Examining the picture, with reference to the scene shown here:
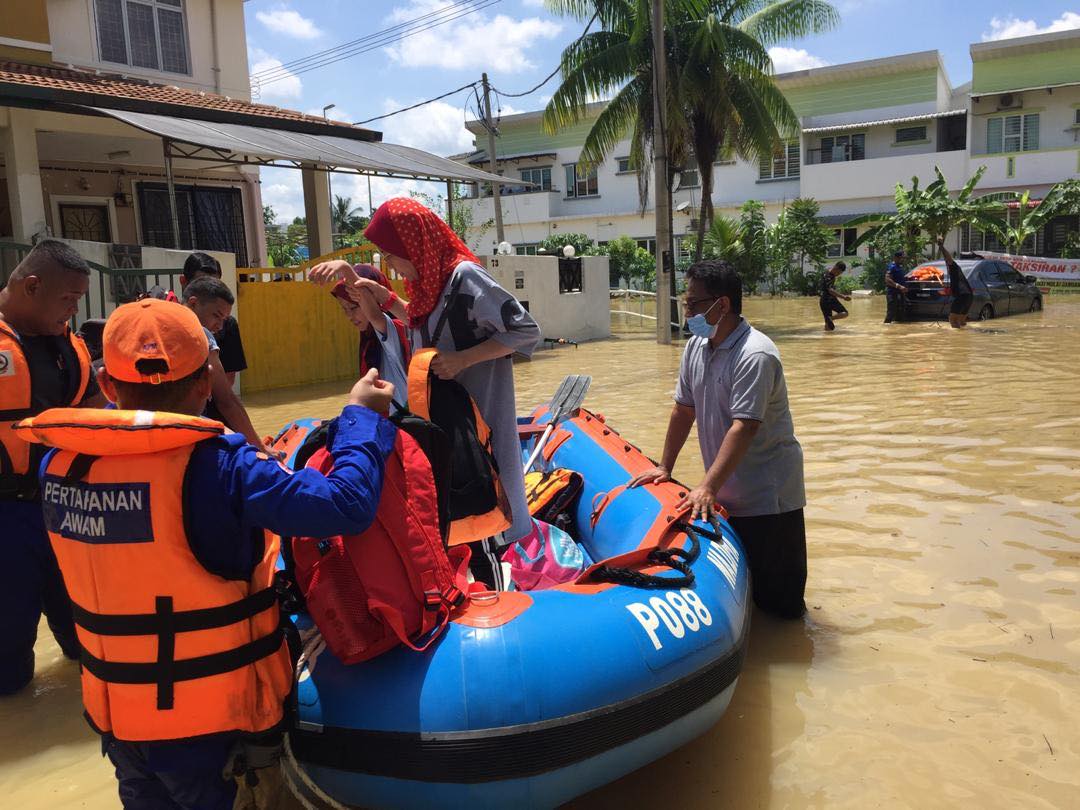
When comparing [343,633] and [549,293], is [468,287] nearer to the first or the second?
[343,633]

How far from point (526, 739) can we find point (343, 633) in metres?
0.55

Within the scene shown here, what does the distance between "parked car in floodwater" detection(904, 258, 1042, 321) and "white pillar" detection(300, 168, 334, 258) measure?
11331 mm

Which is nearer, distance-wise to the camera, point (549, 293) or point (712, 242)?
point (549, 293)

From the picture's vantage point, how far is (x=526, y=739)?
2.19 meters

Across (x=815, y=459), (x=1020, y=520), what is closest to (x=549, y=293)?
(x=815, y=459)

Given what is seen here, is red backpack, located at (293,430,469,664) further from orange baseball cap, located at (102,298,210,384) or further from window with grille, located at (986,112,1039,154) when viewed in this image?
window with grille, located at (986,112,1039,154)

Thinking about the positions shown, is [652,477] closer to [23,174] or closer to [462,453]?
[462,453]

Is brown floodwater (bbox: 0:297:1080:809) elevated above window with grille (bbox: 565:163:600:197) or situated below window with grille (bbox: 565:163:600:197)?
below

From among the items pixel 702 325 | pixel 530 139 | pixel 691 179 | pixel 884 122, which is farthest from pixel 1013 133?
pixel 702 325

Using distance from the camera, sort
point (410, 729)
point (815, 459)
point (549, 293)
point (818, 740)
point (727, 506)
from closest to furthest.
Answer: point (410, 729), point (818, 740), point (727, 506), point (815, 459), point (549, 293)

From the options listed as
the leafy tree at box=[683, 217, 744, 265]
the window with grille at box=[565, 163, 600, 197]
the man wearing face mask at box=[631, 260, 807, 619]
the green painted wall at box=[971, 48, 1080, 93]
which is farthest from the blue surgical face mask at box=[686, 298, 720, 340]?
the window with grille at box=[565, 163, 600, 197]

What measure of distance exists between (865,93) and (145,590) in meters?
33.9

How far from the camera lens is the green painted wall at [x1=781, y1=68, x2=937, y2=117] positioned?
29.9 metres

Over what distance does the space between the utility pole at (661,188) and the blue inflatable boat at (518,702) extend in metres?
13.4
